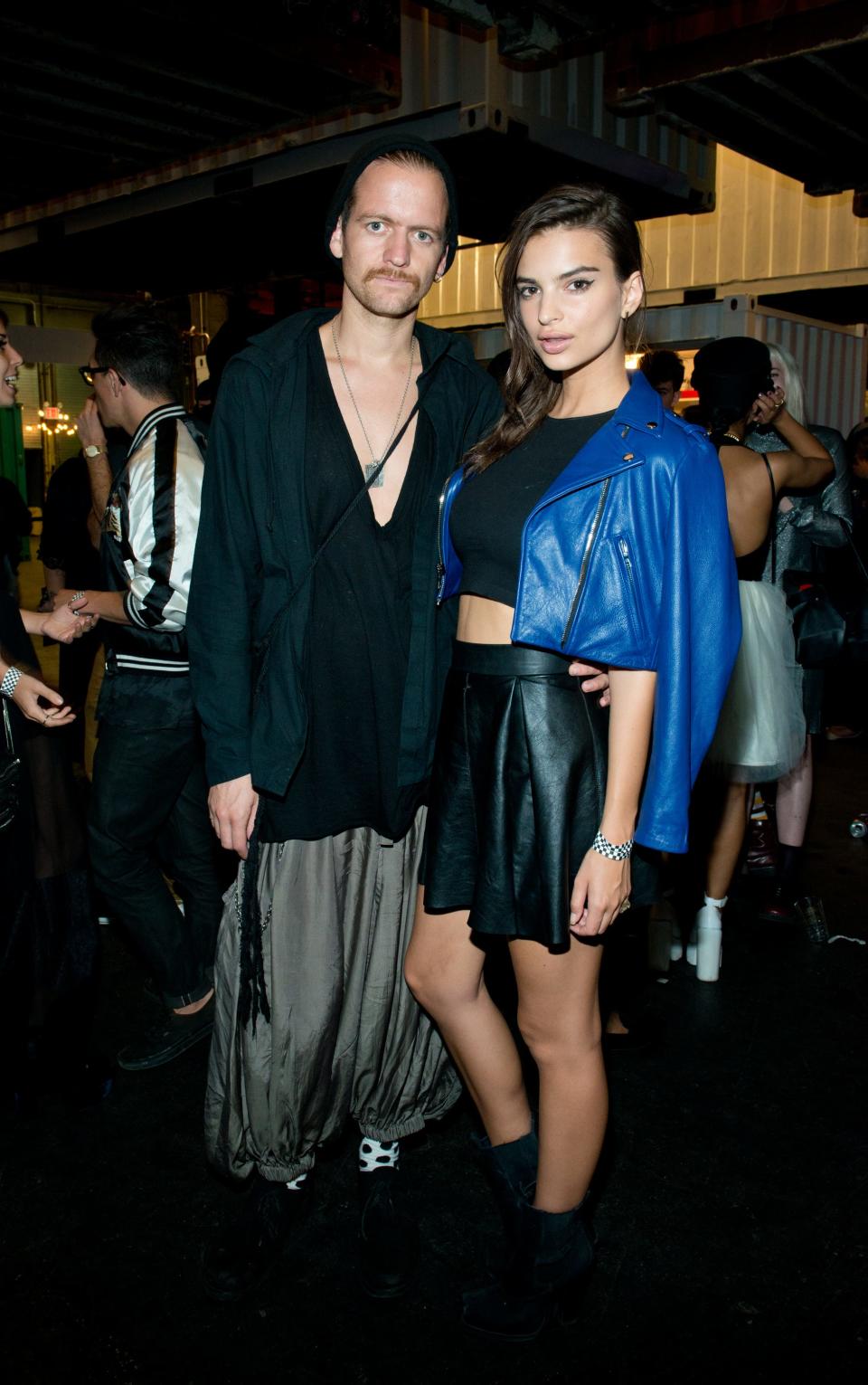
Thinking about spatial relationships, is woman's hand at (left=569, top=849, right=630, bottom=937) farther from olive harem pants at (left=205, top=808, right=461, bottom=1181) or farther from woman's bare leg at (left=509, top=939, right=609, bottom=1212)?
olive harem pants at (left=205, top=808, right=461, bottom=1181)

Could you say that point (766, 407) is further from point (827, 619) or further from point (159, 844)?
point (159, 844)

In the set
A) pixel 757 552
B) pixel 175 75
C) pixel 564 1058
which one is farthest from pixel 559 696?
pixel 175 75

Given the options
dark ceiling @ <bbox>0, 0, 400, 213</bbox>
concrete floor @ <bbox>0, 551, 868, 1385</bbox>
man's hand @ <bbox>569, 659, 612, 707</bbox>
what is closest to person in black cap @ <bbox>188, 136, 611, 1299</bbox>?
concrete floor @ <bbox>0, 551, 868, 1385</bbox>

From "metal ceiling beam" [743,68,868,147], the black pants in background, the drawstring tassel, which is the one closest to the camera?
the drawstring tassel

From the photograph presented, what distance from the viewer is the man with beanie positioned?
6.60ft

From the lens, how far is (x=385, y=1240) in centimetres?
227

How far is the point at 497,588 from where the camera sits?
1.87m

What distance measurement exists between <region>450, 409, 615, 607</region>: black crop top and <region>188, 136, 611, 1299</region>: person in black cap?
7.8 inches

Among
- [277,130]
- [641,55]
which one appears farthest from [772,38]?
[277,130]

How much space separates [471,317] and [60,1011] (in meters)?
8.68

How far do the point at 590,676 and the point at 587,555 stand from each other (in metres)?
0.25

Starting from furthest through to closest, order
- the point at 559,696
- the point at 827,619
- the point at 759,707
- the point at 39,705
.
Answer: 1. the point at 827,619
2. the point at 759,707
3. the point at 39,705
4. the point at 559,696

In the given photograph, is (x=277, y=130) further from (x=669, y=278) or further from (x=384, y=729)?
(x=669, y=278)

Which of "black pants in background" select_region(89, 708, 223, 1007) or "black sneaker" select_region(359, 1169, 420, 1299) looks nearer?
"black sneaker" select_region(359, 1169, 420, 1299)
